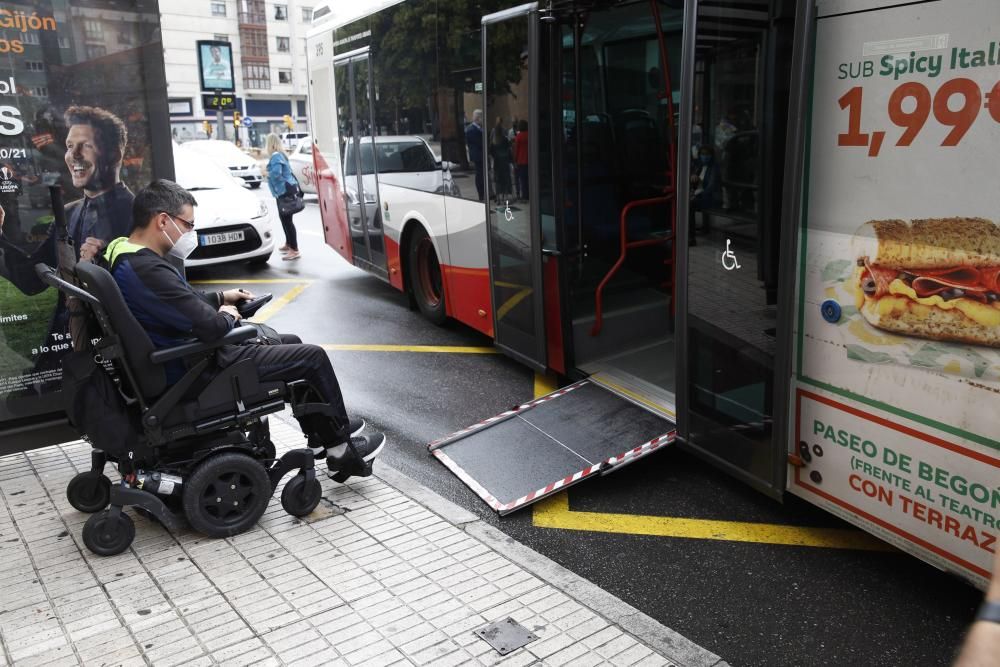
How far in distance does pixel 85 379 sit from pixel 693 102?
3.26 metres

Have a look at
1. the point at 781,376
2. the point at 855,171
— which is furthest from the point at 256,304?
the point at 855,171

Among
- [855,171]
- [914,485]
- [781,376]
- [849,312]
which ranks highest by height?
[855,171]

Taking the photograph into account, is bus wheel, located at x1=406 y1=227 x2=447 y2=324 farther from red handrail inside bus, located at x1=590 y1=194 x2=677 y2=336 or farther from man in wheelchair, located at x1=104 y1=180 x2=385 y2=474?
man in wheelchair, located at x1=104 y1=180 x2=385 y2=474

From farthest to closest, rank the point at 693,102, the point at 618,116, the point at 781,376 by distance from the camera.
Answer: the point at 618,116, the point at 693,102, the point at 781,376

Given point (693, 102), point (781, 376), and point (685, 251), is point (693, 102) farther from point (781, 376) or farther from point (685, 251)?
point (781, 376)

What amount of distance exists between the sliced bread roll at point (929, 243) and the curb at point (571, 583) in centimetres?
175

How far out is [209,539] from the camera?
4348mm

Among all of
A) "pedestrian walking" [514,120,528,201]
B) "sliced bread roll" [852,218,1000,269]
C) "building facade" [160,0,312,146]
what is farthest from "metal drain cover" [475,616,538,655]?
"building facade" [160,0,312,146]

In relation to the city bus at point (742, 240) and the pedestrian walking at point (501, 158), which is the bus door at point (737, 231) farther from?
the pedestrian walking at point (501, 158)

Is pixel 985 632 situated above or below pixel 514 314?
above

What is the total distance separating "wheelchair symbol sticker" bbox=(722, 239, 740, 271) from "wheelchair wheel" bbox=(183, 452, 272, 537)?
8.48 ft

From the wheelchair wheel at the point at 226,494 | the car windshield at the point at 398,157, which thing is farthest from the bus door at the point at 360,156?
the wheelchair wheel at the point at 226,494

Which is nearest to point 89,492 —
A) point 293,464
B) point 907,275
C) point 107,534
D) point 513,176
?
point 107,534

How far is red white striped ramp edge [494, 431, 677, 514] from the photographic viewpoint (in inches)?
187
